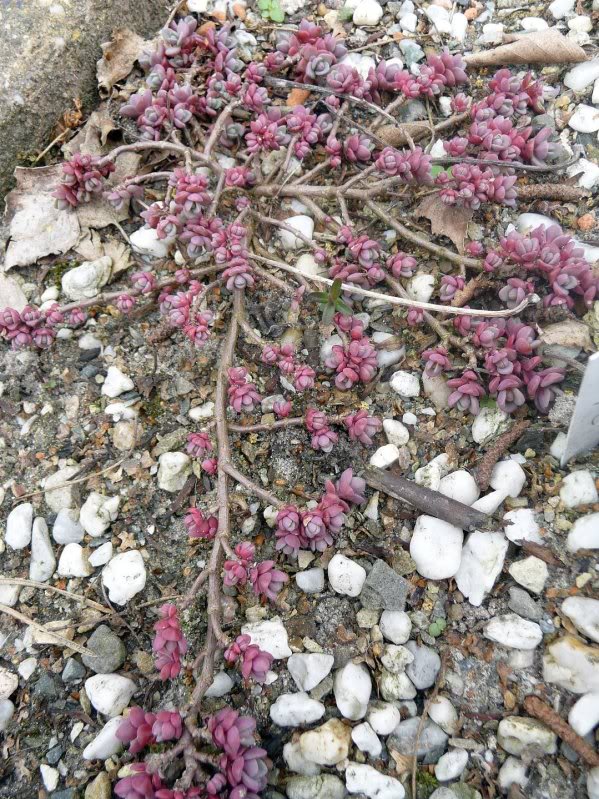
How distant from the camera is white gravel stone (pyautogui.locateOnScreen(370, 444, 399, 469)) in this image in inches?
117

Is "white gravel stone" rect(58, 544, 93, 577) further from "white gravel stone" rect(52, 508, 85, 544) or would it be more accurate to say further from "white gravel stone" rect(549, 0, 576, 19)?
"white gravel stone" rect(549, 0, 576, 19)

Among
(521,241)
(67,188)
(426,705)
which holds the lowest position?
(426,705)

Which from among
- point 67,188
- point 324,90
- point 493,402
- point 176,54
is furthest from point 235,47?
point 493,402

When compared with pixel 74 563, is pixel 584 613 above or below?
below

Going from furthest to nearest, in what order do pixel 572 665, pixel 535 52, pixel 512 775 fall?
pixel 535 52
pixel 572 665
pixel 512 775

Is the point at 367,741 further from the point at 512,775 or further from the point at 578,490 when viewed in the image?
the point at 578,490

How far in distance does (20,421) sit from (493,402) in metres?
2.47

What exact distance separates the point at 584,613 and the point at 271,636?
4.22 feet

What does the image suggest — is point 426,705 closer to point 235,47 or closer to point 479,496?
point 479,496

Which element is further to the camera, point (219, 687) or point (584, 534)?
point (584, 534)

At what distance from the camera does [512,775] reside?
7.59 ft

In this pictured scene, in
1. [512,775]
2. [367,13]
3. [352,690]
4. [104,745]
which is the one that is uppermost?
[367,13]

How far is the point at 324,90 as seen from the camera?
3.64 m

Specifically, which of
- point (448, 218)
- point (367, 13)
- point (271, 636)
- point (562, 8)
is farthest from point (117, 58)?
point (271, 636)
